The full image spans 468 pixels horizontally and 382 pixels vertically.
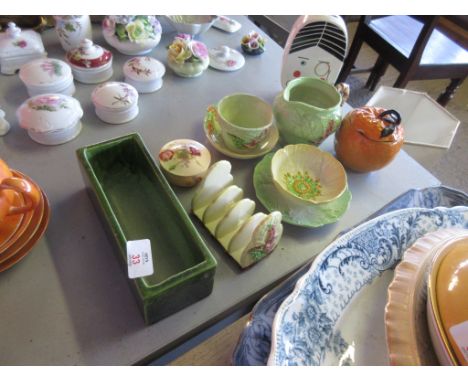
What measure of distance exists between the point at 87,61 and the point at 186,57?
0.21m

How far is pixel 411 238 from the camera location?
1.62 feet

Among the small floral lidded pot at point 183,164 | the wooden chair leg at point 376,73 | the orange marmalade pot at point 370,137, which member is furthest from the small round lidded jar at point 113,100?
the wooden chair leg at point 376,73

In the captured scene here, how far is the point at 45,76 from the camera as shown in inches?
25.6

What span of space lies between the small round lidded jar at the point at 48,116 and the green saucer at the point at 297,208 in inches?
13.2

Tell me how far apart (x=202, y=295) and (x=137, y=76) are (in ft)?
1.56

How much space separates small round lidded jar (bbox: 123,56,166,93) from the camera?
73cm

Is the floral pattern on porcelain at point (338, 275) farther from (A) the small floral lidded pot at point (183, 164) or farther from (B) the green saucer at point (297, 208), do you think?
(A) the small floral lidded pot at point (183, 164)

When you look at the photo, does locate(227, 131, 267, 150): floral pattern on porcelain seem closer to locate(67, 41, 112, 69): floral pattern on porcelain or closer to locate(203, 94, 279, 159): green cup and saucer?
locate(203, 94, 279, 159): green cup and saucer

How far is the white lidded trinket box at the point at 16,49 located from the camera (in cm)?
72

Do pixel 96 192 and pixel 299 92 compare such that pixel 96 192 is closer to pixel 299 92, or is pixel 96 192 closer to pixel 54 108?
pixel 54 108

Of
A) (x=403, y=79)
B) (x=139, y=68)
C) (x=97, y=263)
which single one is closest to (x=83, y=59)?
(x=139, y=68)

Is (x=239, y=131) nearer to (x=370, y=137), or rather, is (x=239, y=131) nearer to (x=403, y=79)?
(x=370, y=137)

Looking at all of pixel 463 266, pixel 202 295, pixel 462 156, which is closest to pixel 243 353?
pixel 202 295
